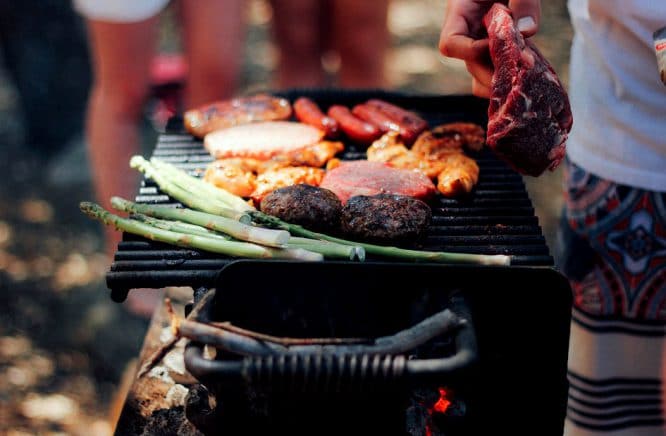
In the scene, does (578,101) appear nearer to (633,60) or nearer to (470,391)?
(633,60)

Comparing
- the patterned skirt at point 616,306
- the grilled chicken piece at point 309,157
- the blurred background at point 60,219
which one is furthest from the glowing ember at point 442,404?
the blurred background at point 60,219

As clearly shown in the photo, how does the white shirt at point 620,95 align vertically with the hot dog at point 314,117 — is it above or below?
below

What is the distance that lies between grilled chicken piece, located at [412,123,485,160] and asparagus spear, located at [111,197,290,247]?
3.51ft

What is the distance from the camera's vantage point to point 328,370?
1868 mm

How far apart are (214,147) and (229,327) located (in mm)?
1439

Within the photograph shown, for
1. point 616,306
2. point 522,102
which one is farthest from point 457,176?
point 616,306

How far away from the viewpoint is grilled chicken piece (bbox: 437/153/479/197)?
2.90 metres

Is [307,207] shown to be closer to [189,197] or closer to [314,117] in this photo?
[189,197]

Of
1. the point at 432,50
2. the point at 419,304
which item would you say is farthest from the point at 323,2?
the point at 419,304

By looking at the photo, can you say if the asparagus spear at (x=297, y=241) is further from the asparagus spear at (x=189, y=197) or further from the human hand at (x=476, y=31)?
the human hand at (x=476, y=31)

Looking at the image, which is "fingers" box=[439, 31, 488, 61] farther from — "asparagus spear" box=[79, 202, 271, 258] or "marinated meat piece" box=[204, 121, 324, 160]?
"asparagus spear" box=[79, 202, 271, 258]

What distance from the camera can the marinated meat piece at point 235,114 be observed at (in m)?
3.46

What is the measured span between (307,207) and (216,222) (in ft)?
1.12

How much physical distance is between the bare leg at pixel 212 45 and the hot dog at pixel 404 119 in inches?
73.4
